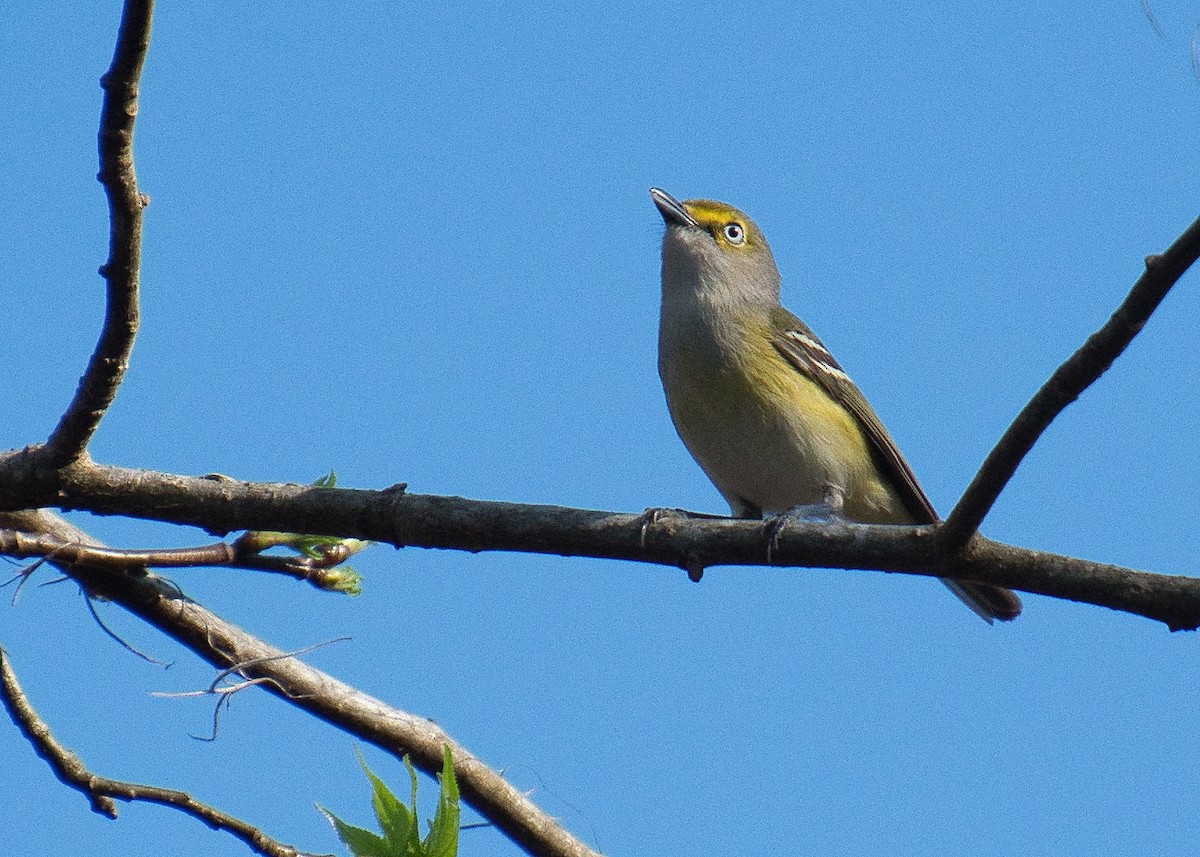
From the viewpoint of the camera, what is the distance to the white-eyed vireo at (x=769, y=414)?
674 centimetres

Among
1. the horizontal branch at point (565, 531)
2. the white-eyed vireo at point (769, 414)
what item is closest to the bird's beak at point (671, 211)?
the white-eyed vireo at point (769, 414)

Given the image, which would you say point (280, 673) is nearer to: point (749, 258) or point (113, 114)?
point (113, 114)

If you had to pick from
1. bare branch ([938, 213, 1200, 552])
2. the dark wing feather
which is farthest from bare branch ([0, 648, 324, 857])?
the dark wing feather

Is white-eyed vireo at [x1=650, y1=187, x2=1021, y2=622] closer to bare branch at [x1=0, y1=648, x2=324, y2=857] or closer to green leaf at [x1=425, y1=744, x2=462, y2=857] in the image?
bare branch at [x1=0, y1=648, x2=324, y2=857]

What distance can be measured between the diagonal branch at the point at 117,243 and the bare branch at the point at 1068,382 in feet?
7.73

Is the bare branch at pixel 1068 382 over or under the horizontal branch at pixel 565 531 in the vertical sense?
over

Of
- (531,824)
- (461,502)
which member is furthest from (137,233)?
(531,824)

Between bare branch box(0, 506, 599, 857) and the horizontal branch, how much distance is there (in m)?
0.42

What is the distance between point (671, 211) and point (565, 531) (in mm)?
4435

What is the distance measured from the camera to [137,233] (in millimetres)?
3584

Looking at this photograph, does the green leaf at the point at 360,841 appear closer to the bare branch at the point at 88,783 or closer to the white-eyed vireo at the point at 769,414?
the bare branch at the point at 88,783

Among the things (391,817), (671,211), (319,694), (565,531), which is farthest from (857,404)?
(391,817)

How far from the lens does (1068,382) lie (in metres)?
3.26

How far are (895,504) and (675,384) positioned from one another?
1447mm
